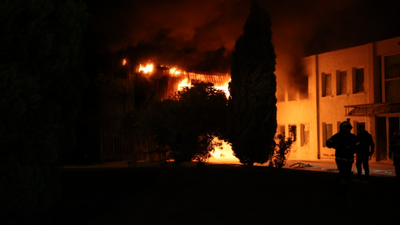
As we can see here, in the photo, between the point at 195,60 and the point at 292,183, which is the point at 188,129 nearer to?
the point at 292,183

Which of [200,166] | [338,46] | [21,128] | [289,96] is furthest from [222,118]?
[338,46]

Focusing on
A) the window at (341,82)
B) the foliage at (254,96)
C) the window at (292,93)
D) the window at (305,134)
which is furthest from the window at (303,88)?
the foliage at (254,96)

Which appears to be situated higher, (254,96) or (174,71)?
(174,71)

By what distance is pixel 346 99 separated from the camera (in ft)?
77.9

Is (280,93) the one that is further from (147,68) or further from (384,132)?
(147,68)

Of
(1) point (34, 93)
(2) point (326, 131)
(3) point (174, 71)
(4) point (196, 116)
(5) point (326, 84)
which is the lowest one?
(2) point (326, 131)

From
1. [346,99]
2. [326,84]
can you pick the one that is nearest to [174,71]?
[326,84]

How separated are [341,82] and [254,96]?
10180mm

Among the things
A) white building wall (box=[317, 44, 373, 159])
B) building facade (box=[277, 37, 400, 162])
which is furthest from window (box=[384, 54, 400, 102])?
white building wall (box=[317, 44, 373, 159])

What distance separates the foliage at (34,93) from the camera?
5848mm

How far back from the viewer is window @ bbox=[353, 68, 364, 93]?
76.3ft

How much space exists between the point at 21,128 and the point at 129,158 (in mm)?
17340

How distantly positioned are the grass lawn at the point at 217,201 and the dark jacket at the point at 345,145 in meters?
0.70

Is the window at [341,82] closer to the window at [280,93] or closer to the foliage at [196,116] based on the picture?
the window at [280,93]
